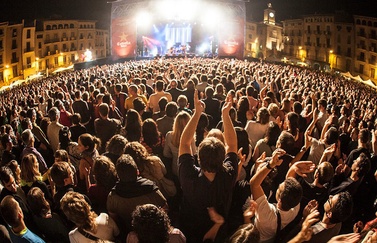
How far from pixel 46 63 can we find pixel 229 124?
5490 cm

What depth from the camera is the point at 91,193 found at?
149 inches

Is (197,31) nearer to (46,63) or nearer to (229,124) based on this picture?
(46,63)

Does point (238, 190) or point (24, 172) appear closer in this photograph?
point (238, 190)

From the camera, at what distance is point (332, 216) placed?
297 centimetres

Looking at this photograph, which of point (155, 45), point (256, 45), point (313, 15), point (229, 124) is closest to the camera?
point (229, 124)

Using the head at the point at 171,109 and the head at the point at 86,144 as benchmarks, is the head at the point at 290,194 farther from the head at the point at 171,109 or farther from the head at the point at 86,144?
the head at the point at 171,109

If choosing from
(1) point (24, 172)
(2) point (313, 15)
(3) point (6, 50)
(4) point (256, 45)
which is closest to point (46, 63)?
(3) point (6, 50)

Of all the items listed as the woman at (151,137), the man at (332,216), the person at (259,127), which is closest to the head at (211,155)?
the man at (332,216)

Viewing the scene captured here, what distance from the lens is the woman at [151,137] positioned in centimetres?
491

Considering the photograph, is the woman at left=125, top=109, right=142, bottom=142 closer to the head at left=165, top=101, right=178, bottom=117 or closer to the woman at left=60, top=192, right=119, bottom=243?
the head at left=165, top=101, right=178, bottom=117

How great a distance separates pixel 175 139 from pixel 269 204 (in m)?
1.83

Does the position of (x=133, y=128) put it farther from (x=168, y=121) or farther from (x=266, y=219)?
(x=266, y=219)

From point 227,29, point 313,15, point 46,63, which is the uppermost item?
point 313,15

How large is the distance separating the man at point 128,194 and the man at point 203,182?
32cm
